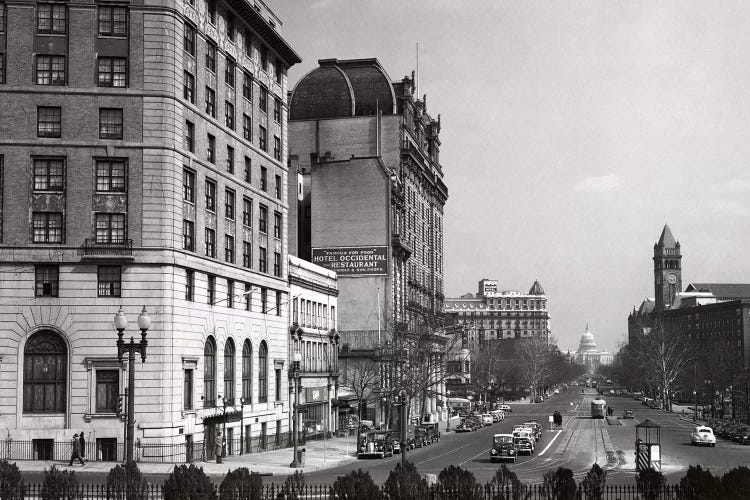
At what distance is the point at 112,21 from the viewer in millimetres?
57781

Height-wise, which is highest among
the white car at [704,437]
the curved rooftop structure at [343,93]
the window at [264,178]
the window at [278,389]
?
the curved rooftop structure at [343,93]

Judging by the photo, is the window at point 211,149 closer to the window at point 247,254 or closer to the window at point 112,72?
the window at point 247,254

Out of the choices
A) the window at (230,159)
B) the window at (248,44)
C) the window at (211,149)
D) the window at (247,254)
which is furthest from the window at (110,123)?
the window at (248,44)

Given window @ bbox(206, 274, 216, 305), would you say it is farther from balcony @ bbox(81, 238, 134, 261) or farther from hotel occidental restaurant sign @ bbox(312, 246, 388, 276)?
hotel occidental restaurant sign @ bbox(312, 246, 388, 276)

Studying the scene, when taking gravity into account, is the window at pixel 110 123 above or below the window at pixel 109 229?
above

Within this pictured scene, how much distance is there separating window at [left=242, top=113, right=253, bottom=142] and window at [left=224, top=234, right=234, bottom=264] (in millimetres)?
7613

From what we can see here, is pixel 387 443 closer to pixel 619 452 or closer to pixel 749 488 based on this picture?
pixel 619 452

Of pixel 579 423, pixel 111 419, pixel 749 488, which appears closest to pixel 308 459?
pixel 111 419

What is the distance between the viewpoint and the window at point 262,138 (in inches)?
2891

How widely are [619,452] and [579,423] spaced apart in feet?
161

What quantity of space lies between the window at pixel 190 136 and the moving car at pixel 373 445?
20775mm

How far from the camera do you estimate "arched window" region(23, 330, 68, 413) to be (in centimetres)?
5581

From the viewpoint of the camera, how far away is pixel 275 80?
253 feet

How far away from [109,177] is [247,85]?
54.9ft
